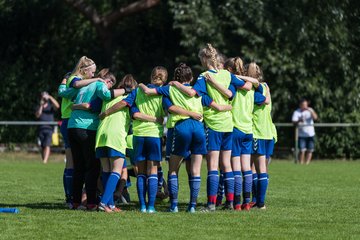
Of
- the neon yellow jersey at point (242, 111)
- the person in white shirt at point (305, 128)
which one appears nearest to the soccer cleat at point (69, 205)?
the neon yellow jersey at point (242, 111)

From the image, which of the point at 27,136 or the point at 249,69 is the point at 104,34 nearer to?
the point at 27,136

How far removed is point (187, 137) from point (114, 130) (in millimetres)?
920

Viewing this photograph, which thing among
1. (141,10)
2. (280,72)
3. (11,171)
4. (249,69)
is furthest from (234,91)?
(141,10)

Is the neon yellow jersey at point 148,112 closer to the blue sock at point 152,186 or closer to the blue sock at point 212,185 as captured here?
the blue sock at point 152,186

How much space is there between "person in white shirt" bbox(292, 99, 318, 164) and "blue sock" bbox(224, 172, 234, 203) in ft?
48.0

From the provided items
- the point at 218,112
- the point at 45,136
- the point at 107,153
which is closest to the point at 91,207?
the point at 107,153

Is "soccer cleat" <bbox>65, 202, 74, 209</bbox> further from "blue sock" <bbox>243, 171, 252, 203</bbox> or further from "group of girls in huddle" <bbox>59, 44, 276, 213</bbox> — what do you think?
"blue sock" <bbox>243, 171, 252, 203</bbox>

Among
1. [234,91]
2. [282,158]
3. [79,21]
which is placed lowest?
[282,158]

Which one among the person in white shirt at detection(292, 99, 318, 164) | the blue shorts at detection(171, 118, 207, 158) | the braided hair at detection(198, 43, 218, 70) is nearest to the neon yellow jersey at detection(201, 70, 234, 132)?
the braided hair at detection(198, 43, 218, 70)

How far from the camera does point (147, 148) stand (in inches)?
494

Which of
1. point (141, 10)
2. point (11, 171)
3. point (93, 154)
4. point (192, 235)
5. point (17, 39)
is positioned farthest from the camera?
point (17, 39)

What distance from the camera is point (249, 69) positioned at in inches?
526

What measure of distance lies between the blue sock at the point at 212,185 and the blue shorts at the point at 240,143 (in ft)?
1.89

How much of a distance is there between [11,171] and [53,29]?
12433 millimetres
